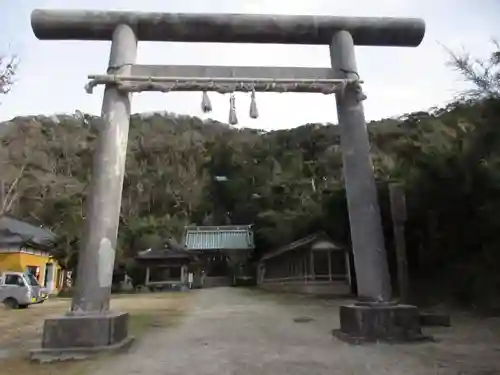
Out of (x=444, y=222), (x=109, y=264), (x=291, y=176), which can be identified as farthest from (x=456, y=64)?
(x=291, y=176)

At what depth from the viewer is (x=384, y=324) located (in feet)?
20.9

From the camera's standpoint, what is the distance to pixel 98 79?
7.07 meters

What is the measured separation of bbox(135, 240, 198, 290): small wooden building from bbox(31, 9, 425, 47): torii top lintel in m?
23.8

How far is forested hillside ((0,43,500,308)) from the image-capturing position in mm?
11625

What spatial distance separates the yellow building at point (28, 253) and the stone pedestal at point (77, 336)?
18795 millimetres

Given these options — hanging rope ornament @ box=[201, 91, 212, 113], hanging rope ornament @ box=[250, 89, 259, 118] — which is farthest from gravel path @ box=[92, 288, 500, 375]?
hanging rope ornament @ box=[201, 91, 212, 113]

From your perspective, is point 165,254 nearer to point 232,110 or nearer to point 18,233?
point 18,233

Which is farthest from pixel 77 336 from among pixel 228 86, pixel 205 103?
pixel 228 86

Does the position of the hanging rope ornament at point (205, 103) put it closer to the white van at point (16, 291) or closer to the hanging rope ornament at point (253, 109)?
the hanging rope ornament at point (253, 109)

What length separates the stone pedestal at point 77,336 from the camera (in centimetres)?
566

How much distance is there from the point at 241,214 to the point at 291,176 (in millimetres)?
8616

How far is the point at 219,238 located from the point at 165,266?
5.79 meters

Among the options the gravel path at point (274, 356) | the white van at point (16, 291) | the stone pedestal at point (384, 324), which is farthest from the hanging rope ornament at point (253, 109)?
the white van at point (16, 291)

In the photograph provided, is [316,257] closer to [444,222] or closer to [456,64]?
[444,222]
